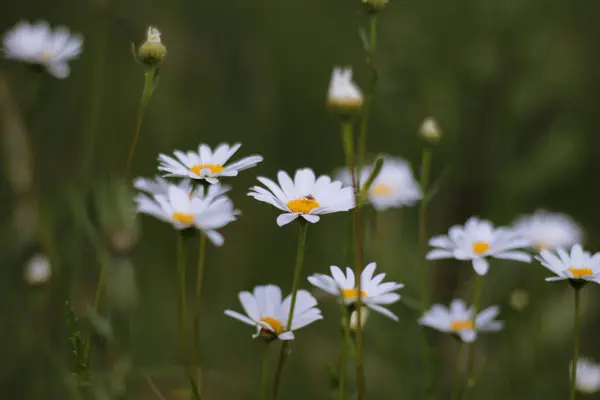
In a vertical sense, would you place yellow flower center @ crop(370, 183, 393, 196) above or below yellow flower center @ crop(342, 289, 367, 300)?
above

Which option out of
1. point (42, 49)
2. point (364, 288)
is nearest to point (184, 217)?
point (364, 288)

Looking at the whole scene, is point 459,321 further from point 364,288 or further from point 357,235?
point 357,235

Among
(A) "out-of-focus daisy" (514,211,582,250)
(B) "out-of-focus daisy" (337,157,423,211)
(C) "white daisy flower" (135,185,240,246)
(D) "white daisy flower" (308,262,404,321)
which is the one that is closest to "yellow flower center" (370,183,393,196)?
(B) "out-of-focus daisy" (337,157,423,211)

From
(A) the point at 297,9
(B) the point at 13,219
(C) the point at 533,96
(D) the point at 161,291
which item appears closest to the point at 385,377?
(D) the point at 161,291

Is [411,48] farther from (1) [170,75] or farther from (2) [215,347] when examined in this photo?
(2) [215,347]

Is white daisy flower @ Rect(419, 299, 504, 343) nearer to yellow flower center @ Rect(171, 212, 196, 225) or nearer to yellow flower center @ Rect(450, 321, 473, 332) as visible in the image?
yellow flower center @ Rect(450, 321, 473, 332)

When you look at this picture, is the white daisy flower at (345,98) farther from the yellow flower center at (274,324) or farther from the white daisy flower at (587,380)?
the white daisy flower at (587,380)
